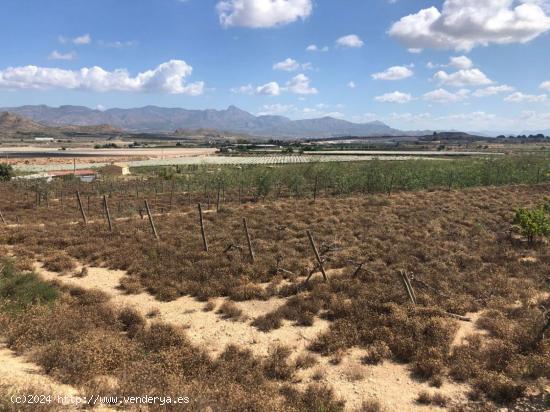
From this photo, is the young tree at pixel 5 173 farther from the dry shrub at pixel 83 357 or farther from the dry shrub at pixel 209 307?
the dry shrub at pixel 83 357

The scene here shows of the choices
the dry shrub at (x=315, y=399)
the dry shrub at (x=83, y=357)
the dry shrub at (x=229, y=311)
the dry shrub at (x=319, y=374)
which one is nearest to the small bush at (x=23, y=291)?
the dry shrub at (x=83, y=357)

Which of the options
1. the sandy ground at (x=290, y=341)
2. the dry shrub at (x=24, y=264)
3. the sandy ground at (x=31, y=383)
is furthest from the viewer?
the dry shrub at (x=24, y=264)

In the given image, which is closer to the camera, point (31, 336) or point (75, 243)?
point (31, 336)

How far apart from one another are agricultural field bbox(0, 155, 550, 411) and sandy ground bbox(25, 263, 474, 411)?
0.05 metres

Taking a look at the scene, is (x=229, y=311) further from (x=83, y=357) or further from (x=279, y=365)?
(x=83, y=357)

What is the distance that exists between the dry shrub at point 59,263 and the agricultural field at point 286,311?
73 millimetres

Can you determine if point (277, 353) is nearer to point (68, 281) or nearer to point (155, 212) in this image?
point (68, 281)

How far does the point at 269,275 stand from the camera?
15156 mm

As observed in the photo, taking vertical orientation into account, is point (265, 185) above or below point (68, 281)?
above

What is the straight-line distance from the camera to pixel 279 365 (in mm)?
9000

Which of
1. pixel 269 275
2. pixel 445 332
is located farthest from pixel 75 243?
pixel 445 332

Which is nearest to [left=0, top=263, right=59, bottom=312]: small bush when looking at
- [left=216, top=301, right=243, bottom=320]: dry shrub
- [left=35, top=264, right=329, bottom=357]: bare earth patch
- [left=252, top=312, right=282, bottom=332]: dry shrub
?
[left=35, top=264, right=329, bottom=357]: bare earth patch

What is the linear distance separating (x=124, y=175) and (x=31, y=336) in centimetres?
5468

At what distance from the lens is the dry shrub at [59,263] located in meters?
16.1
